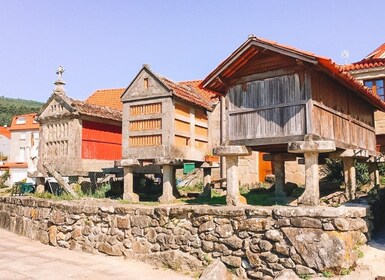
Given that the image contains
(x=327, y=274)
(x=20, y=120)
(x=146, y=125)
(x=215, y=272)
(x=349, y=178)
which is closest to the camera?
(x=327, y=274)

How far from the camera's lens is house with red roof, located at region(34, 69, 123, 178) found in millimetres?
10891

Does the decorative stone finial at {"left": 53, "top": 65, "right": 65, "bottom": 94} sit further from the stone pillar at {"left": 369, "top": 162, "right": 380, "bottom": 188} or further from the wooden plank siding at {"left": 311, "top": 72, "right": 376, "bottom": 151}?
the stone pillar at {"left": 369, "top": 162, "right": 380, "bottom": 188}

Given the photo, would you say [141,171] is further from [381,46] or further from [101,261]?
[381,46]

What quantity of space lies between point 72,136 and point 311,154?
7110 mm

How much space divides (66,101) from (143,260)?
5.53m

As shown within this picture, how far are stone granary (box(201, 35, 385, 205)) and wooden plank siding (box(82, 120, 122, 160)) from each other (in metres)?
4.82

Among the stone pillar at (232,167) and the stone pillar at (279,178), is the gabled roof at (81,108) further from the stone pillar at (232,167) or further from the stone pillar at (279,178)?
the stone pillar at (279,178)

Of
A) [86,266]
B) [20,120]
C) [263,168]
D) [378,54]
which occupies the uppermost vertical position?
[20,120]

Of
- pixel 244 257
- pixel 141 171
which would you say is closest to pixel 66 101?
pixel 141 171

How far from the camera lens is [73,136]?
1091cm

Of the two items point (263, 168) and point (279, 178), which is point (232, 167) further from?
point (263, 168)

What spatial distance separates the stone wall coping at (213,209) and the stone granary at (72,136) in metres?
1.30

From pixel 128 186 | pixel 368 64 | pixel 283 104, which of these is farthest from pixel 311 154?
pixel 368 64

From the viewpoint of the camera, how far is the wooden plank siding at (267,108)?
6.89 m
